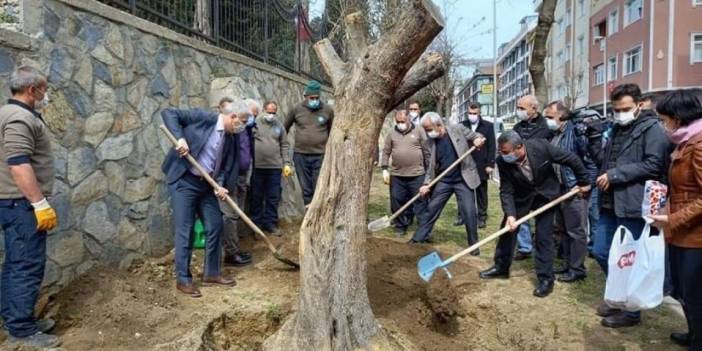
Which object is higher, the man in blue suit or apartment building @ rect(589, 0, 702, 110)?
apartment building @ rect(589, 0, 702, 110)

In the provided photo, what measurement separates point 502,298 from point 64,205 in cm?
358

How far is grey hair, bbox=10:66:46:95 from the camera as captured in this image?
10.8 ft

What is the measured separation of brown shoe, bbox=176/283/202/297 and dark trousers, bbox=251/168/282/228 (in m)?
2.27

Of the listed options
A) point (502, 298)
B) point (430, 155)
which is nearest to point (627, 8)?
point (430, 155)

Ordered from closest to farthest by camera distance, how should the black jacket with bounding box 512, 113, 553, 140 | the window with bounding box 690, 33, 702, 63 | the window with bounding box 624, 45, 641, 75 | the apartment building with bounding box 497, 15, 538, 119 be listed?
the black jacket with bounding box 512, 113, 553, 140 < the window with bounding box 690, 33, 702, 63 < the window with bounding box 624, 45, 641, 75 < the apartment building with bounding box 497, 15, 538, 119

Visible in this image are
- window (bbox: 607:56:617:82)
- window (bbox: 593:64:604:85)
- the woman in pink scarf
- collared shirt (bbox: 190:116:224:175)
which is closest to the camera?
the woman in pink scarf

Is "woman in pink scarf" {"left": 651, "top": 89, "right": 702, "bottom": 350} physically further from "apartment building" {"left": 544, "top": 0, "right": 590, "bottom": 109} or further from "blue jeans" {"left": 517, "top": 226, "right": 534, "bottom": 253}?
"apartment building" {"left": 544, "top": 0, "right": 590, "bottom": 109}

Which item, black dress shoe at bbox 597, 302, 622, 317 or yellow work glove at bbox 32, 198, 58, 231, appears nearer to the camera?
yellow work glove at bbox 32, 198, 58, 231

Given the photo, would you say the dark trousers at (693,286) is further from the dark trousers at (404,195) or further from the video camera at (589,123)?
the dark trousers at (404,195)

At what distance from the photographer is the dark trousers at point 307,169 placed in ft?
23.6

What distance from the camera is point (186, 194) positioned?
458 centimetres

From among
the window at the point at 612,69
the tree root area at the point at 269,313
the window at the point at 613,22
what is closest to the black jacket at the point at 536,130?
the tree root area at the point at 269,313

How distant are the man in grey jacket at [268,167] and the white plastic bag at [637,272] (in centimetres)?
392

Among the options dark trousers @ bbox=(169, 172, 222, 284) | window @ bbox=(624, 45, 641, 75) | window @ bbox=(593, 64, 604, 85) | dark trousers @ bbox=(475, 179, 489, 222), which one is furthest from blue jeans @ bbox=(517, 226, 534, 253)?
window @ bbox=(593, 64, 604, 85)
